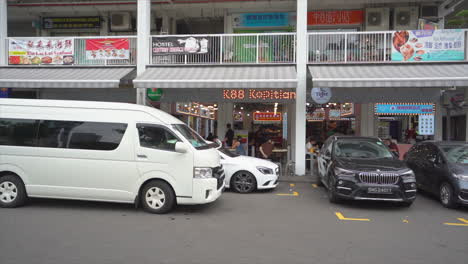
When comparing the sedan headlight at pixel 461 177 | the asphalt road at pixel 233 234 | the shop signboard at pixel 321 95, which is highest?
the shop signboard at pixel 321 95

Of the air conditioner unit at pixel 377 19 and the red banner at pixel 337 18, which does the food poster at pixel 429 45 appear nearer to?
the air conditioner unit at pixel 377 19

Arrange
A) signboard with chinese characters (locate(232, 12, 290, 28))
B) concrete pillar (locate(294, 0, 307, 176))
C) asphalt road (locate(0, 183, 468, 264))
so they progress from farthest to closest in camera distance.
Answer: signboard with chinese characters (locate(232, 12, 290, 28))
concrete pillar (locate(294, 0, 307, 176))
asphalt road (locate(0, 183, 468, 264))

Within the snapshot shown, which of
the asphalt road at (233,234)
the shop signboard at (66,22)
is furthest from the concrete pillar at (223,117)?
the asphalt road at (233,234)

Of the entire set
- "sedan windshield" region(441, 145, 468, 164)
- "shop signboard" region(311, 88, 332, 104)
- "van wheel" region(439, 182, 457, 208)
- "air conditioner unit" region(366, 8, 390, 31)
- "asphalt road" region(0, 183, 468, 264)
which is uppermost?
"air conditioner unit" region(366, 8, 390, 31)

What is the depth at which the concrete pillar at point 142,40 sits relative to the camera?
1281 centimetres

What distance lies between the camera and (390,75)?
10.9 m

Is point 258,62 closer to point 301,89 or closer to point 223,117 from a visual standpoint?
point 301,89

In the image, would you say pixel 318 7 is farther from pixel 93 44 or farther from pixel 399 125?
pixel 93 44

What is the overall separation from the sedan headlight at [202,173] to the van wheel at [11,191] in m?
3.87

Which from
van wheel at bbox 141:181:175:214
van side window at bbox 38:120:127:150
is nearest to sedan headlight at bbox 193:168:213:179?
van wheel at bbox 141:181:175:214

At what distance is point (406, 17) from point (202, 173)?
1314 cm

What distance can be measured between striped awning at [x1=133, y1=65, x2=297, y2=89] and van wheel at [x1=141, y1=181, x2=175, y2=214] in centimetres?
531

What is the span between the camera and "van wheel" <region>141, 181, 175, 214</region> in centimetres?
667

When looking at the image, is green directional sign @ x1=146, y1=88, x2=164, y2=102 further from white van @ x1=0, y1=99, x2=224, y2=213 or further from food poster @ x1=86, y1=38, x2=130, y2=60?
white van @ x1=0, y1=99, x2=224, y2=213
